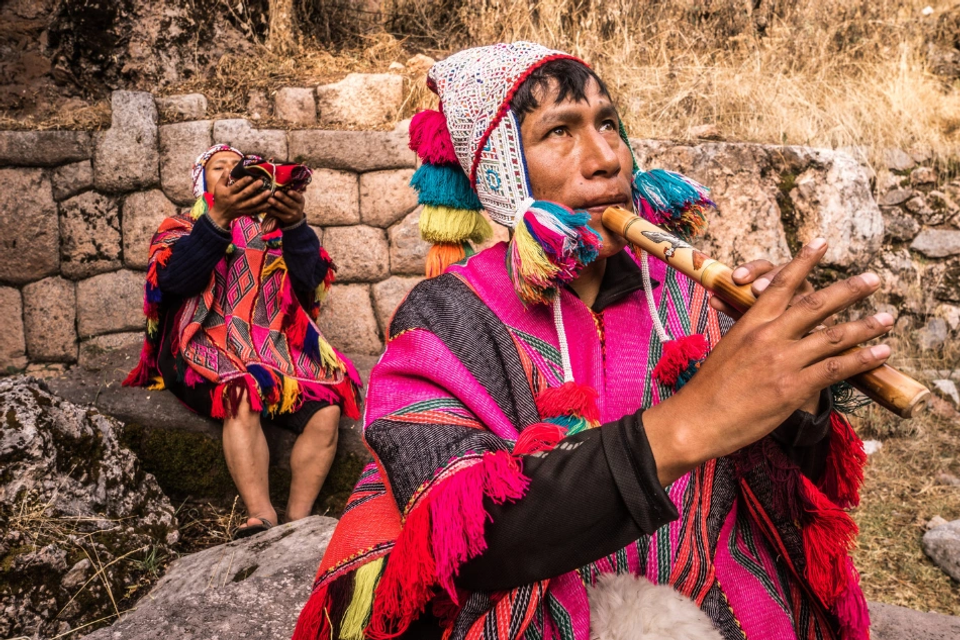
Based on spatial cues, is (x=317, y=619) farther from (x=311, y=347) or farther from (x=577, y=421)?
(x=311, y=347)

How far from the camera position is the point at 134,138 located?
478 cm

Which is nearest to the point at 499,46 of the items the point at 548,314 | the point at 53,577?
the point at 548,314

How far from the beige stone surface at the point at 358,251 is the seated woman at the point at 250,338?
0.92 metres

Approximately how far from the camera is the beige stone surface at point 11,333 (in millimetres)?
4867

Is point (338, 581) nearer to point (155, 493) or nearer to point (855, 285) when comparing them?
point (855, 285)

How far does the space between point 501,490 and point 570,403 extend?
0.27m

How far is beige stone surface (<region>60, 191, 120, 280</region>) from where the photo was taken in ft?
15.8

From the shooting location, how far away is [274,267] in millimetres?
3744

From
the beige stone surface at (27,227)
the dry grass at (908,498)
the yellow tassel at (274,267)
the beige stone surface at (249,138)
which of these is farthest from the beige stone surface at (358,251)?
→ the dry grass at (908,498)

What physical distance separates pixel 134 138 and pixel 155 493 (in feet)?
8.57

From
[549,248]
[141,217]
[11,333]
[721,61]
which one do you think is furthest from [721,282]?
[721,61]

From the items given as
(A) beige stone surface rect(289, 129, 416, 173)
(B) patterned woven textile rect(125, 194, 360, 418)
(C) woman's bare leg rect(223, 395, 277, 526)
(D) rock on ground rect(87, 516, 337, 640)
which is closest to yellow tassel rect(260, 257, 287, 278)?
(B) patterned woven textile rect(125, 194, 360, 418)

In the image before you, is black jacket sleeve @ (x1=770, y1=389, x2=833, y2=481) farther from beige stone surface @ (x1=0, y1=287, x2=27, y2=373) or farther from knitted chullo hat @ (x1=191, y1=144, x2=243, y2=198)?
beige stone surface @ (x1=0, y1=287, x2=27, y2=373)

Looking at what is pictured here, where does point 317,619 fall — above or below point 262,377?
above
